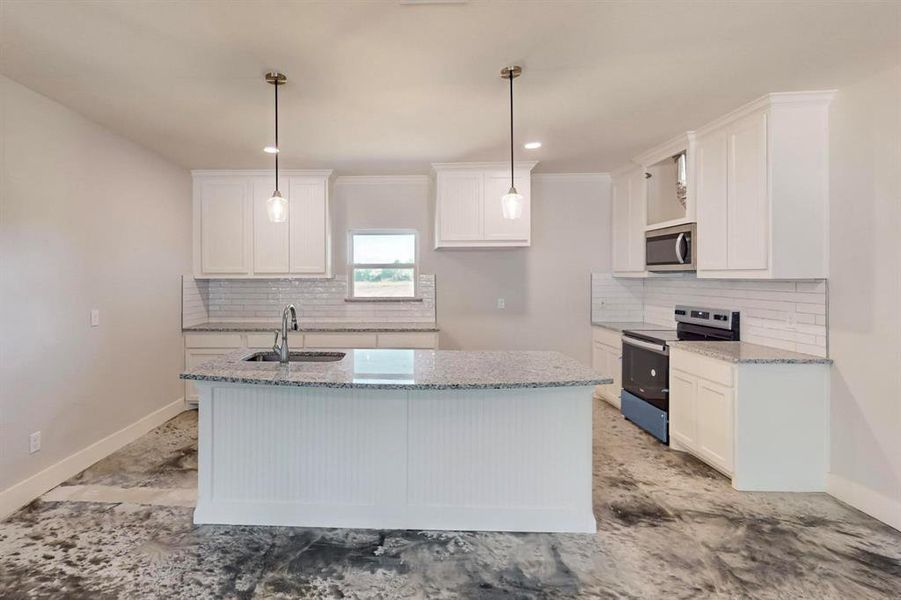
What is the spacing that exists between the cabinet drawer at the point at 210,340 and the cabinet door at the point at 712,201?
4228mm

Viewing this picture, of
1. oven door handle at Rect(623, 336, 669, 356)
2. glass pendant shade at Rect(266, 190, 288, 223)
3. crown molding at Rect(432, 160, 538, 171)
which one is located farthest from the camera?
crown molding at Rect(432, 160, 538, 171)

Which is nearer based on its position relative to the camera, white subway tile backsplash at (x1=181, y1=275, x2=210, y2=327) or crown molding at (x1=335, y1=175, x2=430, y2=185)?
white subway tile backsplash at (x1=181, y1=275, x2=210, y2=327)

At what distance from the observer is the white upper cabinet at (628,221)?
4.40 m

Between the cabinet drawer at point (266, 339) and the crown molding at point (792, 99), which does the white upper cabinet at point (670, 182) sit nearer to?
the crown molding at point (792, 99)

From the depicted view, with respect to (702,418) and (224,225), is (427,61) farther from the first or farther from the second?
(224,225)

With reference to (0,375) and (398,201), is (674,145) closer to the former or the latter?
(398,201)

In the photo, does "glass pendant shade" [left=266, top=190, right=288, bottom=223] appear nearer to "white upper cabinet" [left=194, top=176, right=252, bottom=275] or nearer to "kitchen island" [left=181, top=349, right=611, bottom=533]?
"kitchen island" [left=181, top=349, right=611, bottom=533]

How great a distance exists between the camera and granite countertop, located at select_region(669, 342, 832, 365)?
111 inches

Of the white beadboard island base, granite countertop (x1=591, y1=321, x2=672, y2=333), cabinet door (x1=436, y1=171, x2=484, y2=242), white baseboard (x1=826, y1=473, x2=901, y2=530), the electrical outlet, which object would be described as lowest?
white baseboard (x1=826, y1=473, x2=901, y2=530)

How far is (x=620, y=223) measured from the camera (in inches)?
188

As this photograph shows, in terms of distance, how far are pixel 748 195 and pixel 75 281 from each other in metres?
4.61

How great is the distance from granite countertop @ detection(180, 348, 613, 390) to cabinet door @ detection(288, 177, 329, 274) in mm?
1926

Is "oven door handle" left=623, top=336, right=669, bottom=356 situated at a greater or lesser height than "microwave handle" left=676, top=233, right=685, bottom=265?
lesser

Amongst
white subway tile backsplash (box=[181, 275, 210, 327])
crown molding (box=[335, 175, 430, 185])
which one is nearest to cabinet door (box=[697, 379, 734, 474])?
crown molding (box=[335, 175, 430, 185])
